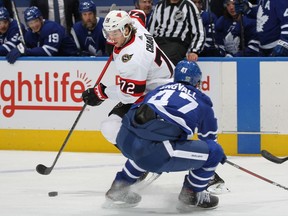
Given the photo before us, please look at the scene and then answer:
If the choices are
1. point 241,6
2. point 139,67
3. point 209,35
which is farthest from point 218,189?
point 241,6

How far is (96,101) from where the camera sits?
617 cm

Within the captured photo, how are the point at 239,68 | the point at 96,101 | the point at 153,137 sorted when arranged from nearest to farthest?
the point at 153,137, the point at 96,101, the point at 239,68

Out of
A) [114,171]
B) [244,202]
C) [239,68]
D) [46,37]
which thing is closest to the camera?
[244,202]

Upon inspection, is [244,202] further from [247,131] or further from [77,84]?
[77,84]

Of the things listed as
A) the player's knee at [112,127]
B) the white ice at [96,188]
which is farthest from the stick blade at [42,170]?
the player's knee at [112,127]

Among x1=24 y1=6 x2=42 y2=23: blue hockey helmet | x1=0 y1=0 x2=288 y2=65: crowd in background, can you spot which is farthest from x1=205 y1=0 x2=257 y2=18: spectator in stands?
x1=24 y1=6 x2=42 y2=23: blue hockey helmet

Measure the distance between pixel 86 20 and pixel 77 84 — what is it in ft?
2.33

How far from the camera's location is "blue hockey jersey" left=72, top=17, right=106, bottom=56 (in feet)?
26.8

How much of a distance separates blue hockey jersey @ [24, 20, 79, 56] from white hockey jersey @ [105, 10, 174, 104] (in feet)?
6.91

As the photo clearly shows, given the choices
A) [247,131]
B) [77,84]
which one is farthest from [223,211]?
[77,84]

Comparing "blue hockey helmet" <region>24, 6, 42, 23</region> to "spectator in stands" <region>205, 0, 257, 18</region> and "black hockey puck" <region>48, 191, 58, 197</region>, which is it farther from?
"black hockey puck" <region>48, 191, 58, 197</region>

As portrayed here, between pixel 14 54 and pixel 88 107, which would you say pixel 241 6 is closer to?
pixel 88 107

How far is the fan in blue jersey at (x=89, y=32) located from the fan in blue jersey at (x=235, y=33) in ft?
3.16

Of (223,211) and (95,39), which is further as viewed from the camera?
(95,39)
